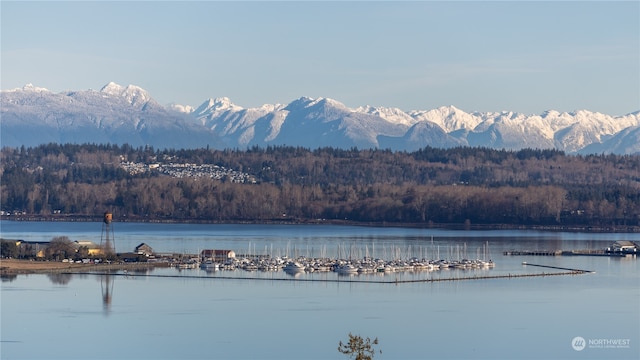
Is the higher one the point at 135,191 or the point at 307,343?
the point at 135,191

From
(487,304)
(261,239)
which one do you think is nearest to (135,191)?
(261,239)

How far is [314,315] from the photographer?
4075cm

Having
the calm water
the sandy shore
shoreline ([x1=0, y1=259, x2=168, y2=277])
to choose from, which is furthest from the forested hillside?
the sandy shore

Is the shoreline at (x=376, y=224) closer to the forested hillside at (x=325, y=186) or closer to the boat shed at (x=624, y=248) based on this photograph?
the forested hillside at (x=325, y=186)

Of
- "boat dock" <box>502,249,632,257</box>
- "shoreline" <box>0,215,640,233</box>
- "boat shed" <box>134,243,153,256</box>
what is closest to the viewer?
"boat shed" <box>134,243,153,256</box>

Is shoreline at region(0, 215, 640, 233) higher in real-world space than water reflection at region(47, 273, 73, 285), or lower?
higher

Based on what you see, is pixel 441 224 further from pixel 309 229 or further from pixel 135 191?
pixel 135 191

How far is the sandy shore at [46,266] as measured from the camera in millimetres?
54156

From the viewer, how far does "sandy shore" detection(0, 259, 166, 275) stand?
54156 mm

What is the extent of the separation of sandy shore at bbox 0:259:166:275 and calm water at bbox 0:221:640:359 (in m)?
1.85

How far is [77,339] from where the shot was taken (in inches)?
1407

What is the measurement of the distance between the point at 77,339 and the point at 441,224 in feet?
256

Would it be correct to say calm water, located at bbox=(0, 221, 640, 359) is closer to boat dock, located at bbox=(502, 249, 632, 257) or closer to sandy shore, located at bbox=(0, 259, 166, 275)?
sandy shore, located at bbox=(0, 259, 166, 275)

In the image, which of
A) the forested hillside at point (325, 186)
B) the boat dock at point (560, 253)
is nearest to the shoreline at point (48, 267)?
the boat dock at point (560, 253)
